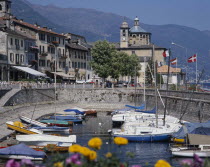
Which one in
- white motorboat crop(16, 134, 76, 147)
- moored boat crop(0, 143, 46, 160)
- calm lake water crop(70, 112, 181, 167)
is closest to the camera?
moored boat crop(0, 143, 46, 160)

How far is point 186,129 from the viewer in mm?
38844

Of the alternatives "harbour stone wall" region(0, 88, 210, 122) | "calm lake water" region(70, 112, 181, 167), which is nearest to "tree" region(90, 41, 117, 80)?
"harbour stone wall" region(0, 88, 210, 122)

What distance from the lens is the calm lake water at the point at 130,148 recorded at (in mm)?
33500

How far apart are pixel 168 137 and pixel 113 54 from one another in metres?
62.4

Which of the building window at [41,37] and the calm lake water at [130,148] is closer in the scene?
the calm lake water at [130,148]

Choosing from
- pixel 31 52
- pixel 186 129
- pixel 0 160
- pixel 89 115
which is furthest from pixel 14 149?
pixel 31 52

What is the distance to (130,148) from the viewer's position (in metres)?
40.0

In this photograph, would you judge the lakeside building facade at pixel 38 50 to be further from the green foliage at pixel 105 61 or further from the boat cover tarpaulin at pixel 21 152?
the boat cover tarpaulin at pixel 21 152

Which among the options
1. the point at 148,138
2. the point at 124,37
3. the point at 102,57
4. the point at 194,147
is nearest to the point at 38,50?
the point at 102,57

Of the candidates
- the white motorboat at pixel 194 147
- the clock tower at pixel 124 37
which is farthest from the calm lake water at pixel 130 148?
the clock tower at pixel 124 37

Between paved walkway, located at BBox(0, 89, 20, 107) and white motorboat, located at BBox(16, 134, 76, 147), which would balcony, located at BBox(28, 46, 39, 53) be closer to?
paved walkway, located at BBox(0, 89, 20, 107)

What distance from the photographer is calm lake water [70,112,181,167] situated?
110ft

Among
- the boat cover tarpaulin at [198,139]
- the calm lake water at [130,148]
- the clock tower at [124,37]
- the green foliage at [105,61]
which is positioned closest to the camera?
the calm lake water at [130,148]

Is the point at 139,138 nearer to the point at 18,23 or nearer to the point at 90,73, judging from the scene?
the point at 18,23
